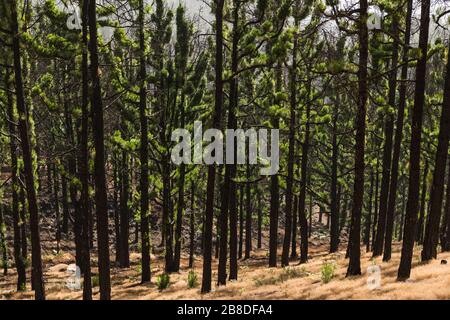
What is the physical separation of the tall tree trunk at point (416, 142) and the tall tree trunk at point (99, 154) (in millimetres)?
7344

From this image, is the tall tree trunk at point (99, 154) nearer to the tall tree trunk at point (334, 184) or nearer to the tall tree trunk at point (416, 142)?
the tall tree trunk at point (416, 142)

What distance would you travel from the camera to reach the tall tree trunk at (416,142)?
10859 millimetres

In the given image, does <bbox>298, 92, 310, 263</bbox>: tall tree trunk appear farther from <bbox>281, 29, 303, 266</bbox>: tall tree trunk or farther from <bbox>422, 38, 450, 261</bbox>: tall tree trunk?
<bbox>422, 38, 450, 261</bbox>: tall tree trunk

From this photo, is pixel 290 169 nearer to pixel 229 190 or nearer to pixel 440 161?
pixel 229 190

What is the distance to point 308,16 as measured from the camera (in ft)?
61.1

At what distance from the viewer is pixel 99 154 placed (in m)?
10.9

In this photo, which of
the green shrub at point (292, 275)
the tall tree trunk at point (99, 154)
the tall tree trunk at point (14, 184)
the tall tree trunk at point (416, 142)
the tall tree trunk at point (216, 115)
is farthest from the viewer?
the green shrub at point (292, 275)

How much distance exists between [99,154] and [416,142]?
24.9 feet

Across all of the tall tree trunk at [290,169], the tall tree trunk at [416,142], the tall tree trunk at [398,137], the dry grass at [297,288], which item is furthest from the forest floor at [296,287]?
the tall tree trunk at [290,169]

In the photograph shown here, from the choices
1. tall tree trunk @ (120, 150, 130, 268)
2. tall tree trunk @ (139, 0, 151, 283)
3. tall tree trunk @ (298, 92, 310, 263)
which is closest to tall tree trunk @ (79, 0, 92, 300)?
tall tree trunk @ (139, 0, 151, 283)

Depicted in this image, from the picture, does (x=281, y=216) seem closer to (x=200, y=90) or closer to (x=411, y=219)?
(x=200, y=90)

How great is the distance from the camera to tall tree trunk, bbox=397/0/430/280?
10859 millimetres

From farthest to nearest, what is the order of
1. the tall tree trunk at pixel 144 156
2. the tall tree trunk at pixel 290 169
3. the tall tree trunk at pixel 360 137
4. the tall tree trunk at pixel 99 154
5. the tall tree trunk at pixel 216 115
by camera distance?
the tall tree trunk at pixel 290 169, the tall tree trunk at pixel 144 156, the tall tree trunk at pixel 216 115, the tall tree trunk at pixel 360 137, the tall tree trunk at pixel 99 154
